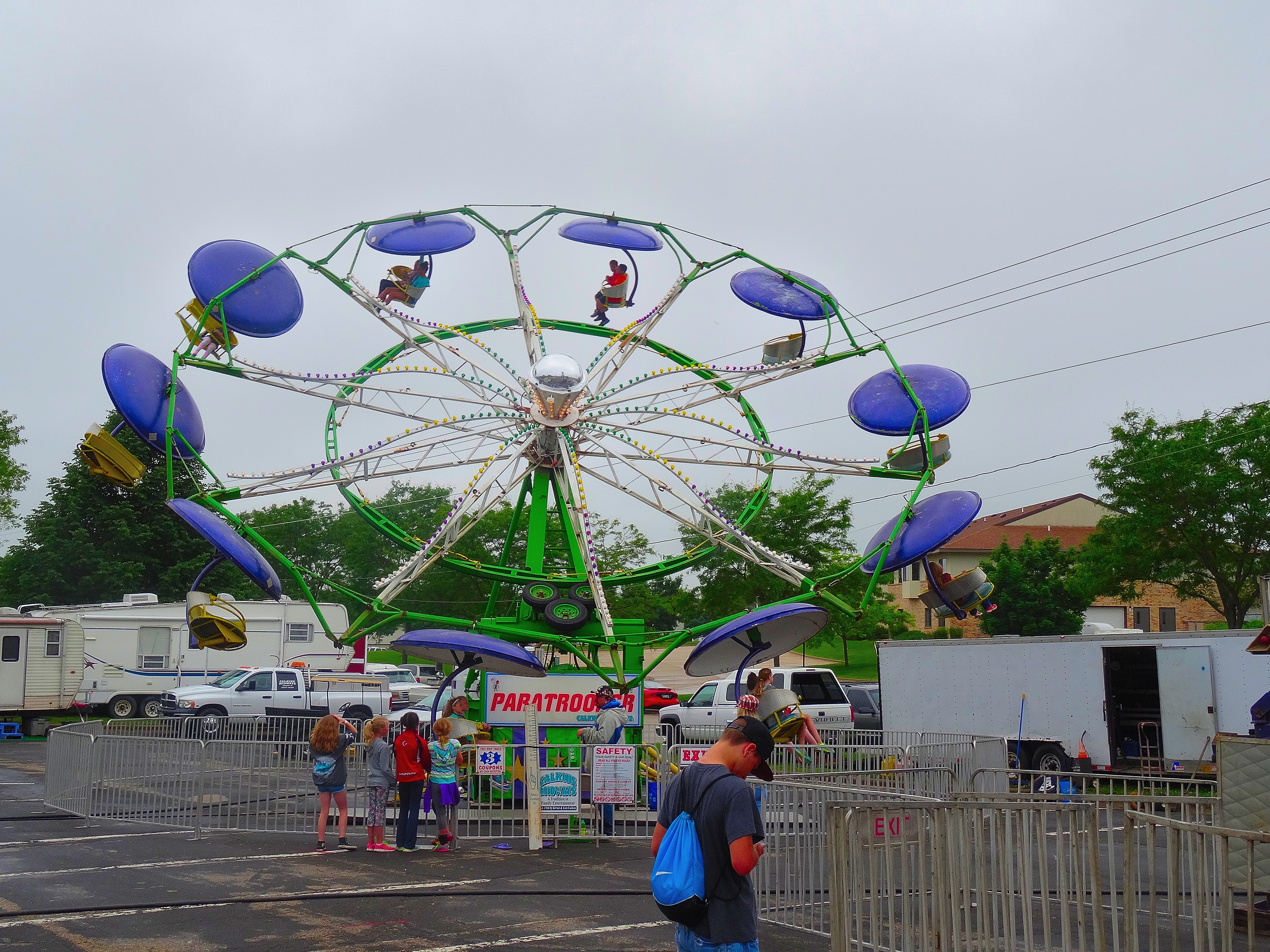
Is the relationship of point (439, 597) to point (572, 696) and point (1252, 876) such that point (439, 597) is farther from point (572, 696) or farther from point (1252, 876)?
point (1252, 876)

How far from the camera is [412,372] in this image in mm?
18344

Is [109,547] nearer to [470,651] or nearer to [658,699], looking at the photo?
[658,699]

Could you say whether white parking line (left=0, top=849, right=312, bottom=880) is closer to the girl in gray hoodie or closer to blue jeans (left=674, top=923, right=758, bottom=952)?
the girl in gray hoodie

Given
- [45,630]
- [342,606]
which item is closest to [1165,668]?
[342,606]

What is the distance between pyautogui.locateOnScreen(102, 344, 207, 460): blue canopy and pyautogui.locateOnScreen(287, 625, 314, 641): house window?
17.7m

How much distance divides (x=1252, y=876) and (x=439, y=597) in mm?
53392

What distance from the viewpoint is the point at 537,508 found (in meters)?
19.2

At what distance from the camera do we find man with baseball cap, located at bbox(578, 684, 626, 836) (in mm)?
14031

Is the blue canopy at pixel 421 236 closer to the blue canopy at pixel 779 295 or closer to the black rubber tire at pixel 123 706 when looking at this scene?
the blue canopy at pixel 779 295

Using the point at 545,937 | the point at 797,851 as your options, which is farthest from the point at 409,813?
the point at 797,851

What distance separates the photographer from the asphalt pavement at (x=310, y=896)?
8.65m

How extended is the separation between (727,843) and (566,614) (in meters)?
12.4

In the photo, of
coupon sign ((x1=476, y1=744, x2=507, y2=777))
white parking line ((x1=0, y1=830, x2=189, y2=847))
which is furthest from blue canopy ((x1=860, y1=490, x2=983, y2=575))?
white parking line ((x1=0, y1=830, x2=189, y2=847))

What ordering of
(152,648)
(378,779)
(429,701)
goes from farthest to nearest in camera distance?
(152,648)
(429,701)
(378,779)
